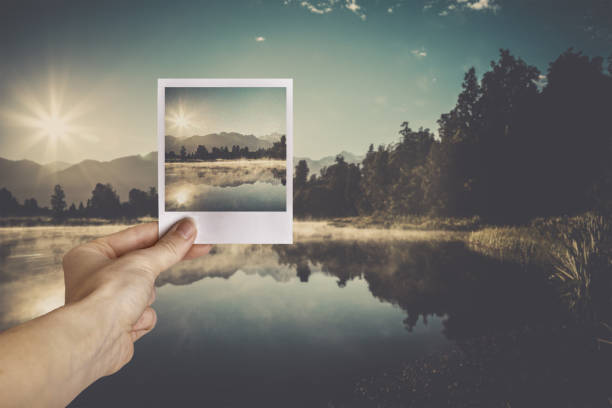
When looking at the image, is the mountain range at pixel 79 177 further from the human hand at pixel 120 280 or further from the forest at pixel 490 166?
the human hand at pixel 120 280

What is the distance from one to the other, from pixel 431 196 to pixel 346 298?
2.46 m

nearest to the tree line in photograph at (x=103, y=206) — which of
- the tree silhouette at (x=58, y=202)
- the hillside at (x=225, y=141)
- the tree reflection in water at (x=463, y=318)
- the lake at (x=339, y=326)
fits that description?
the tree silhouette at (x=58, y=202)

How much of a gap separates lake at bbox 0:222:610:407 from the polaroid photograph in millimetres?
3454

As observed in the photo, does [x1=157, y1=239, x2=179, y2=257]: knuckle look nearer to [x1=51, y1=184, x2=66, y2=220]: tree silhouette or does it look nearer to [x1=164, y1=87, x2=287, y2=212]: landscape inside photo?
[x1=164, y1=87, x2=287, y2=212]: landscape inside photo

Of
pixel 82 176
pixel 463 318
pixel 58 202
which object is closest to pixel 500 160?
pixel 463 318

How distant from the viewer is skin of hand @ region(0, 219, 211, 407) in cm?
50

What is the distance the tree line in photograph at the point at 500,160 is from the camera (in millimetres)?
3801

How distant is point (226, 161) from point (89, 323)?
785 millimetres

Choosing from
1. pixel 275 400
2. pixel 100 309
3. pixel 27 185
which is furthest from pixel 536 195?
pixel 27 185

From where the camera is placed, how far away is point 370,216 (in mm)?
5270

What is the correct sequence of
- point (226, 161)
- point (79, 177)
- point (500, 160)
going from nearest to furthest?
point (226, 161) → point (500, 160) → point (79, 177)

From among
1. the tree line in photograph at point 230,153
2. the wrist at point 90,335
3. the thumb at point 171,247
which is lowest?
the wrist at point 90,335

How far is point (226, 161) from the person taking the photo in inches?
48.5

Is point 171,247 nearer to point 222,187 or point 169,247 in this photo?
point 169,247
